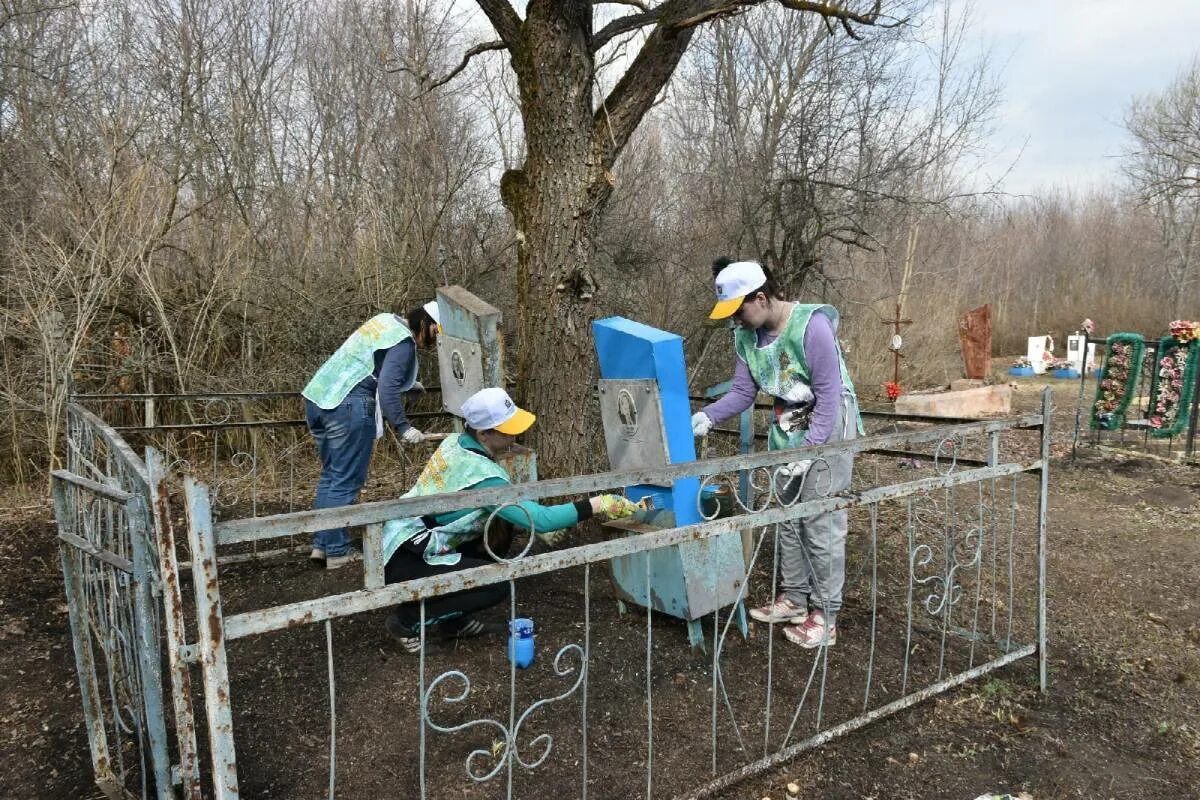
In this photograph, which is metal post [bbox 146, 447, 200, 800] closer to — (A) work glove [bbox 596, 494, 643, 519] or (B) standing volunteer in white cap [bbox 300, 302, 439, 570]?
(A) work glove [bbox 596, 494, 643, 519]

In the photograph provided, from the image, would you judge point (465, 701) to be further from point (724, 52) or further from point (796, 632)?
point (724, 52)

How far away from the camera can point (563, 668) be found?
316cm

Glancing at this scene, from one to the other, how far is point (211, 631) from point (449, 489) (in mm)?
1312

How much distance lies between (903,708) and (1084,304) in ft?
88.7

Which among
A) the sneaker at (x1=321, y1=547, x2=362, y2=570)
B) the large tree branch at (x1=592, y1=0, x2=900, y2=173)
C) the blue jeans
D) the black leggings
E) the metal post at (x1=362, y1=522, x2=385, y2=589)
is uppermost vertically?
the large tree branch at (x1=592, y1=0, x2=900, y2=173)

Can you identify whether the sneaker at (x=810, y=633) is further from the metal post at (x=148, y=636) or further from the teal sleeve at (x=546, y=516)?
the metal post at (x=148, y=636)

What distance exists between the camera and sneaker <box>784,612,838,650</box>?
11.1ft

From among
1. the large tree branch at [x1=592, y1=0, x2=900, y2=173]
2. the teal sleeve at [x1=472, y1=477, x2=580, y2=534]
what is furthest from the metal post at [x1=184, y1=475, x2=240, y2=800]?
the large tree branch at [x1=592, y1=0, x2=900, y2=173]

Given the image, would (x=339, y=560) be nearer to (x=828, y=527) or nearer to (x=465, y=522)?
(x=465, y=522)

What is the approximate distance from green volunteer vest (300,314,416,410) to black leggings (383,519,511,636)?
1.37m

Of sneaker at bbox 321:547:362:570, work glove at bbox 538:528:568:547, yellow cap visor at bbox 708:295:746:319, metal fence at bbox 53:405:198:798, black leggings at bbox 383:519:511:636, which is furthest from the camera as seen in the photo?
work glove at bbox 538:528:568:547

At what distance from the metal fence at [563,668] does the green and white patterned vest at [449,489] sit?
0.21 m

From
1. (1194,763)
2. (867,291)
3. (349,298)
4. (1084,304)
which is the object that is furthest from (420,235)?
(1084,304)

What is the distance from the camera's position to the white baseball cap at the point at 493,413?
2873mm
